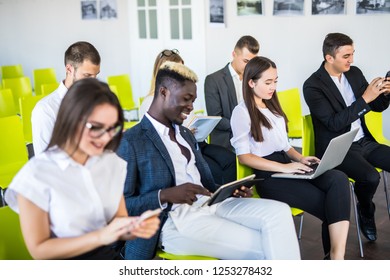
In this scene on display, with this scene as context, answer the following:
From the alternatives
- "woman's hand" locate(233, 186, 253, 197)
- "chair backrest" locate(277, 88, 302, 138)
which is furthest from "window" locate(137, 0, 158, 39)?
"woman's hand" locate(233, 186, 253, 197)

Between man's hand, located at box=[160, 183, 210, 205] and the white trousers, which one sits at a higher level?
man's hand, located at box=[160, 183, 210, 205]

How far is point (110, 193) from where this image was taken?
6.29 feet

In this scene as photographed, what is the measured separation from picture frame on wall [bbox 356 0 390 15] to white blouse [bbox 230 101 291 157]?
2.46 meters

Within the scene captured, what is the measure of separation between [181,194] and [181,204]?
7.3 inches

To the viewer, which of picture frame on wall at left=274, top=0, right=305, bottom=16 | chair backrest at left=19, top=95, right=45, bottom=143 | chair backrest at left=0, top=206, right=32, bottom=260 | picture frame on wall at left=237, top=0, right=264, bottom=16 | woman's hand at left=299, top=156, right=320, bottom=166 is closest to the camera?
chair backrest at left=0, top=206, right=32, bottom=260

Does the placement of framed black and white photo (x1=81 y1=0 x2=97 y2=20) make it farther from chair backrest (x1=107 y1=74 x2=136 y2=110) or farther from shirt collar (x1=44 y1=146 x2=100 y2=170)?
shirt collar (x1=44 y1=146 x2=100 y2=170)

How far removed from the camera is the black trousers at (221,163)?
3.76 metres

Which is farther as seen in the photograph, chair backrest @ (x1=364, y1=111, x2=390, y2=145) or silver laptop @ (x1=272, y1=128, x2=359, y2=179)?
chair backrest @ (x1=364, y1=111, x2=390, y2=145)

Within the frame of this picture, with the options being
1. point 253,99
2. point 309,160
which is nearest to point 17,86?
point 253,99

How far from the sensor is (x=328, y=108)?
362 centimetres

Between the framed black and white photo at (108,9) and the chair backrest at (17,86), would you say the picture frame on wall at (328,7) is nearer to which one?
the chair backrest at (17,86)

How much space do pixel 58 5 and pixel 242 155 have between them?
696cm

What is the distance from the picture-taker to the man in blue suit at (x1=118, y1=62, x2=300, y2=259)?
2371 mm

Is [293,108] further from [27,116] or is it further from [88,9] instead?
[88,9]
